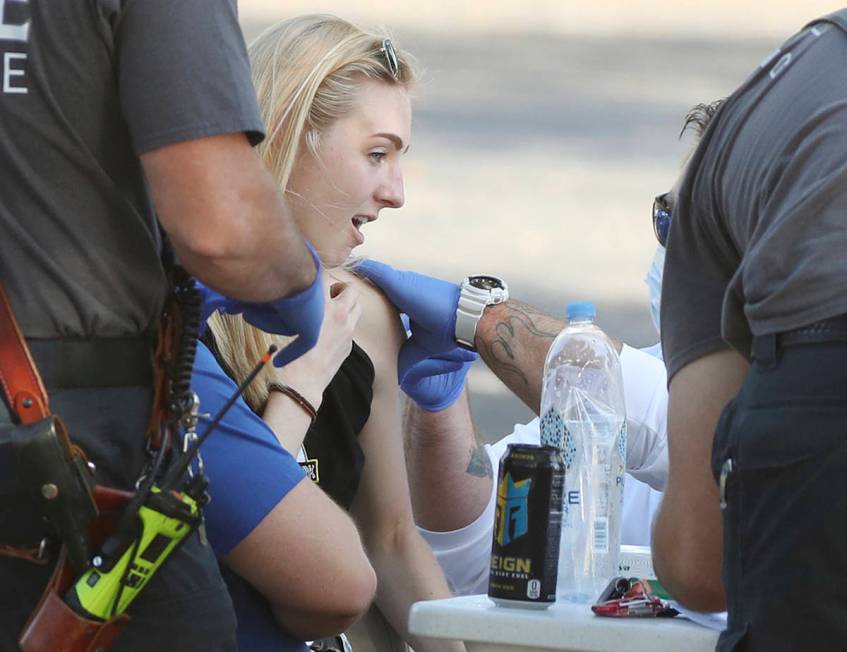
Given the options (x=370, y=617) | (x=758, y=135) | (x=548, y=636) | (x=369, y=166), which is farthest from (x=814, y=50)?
(x=370, y=617)

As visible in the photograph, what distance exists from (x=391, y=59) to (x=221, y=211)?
4.31 ft

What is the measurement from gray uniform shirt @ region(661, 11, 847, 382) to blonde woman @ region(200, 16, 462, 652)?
90 cm

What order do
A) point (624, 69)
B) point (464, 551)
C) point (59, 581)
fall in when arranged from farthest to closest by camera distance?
1. point (624, 69)
2. point (464, 551)
3. point (59, 581)

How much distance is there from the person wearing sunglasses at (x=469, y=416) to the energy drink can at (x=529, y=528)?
2.58 feet

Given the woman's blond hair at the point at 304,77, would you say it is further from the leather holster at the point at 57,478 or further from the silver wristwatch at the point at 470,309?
the leather holster at the point at 57,478

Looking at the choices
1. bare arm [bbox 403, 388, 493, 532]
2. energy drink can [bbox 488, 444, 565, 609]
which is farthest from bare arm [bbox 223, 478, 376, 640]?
bare arm [bbox 403, 388, 493, 532]

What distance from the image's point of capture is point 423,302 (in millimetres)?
2885

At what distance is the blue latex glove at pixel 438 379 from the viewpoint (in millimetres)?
2988

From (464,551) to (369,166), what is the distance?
0.90 metres

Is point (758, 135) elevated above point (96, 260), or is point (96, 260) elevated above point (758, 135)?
point (758, 135)

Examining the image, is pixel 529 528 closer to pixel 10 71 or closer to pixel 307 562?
pixel 307 562

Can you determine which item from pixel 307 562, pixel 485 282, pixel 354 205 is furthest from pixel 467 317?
pixel 307 562

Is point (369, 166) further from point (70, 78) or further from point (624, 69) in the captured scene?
point (624, 69)

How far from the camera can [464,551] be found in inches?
130
